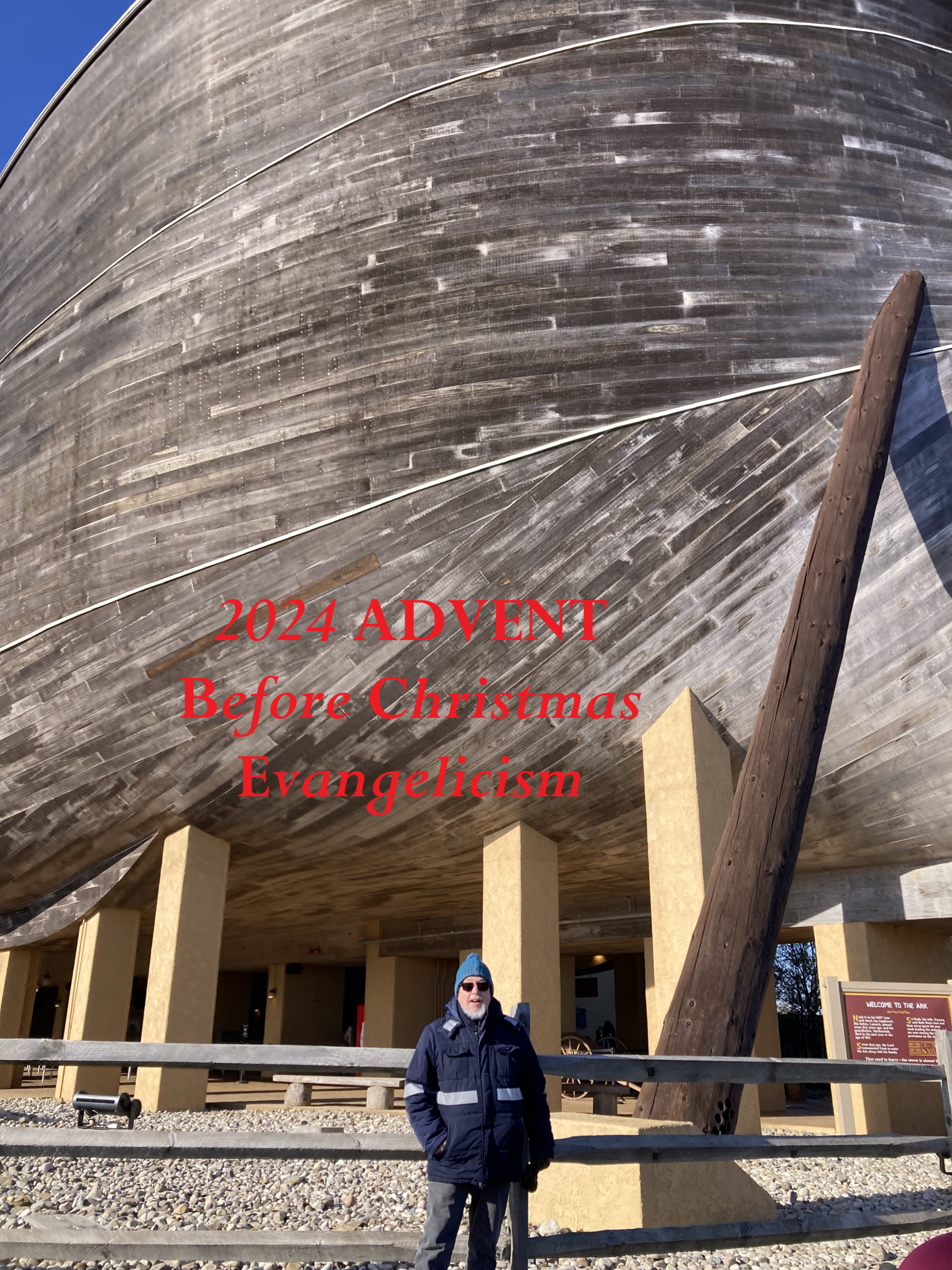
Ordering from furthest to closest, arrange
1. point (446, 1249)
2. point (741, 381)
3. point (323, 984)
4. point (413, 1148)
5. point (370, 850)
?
point (323, 984)
point (370, 850)
point (741, 381)
point (413, 1148)
point (446, 1249)

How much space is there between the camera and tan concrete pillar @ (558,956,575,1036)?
17094 millimetres

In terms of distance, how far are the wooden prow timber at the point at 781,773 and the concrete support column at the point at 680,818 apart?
2517 mm

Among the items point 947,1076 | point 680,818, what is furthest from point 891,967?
point 947,1076

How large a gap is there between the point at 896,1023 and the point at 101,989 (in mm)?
10256

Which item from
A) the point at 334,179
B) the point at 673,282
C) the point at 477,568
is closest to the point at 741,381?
the point at 673,282

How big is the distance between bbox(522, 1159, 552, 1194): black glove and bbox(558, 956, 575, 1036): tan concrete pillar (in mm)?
14417

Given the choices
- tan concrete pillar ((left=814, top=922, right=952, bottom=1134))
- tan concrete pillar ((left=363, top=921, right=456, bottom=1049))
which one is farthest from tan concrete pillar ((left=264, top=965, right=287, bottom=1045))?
tan concrete pillar ((left=814, top=922, right=952, bottom=1134))

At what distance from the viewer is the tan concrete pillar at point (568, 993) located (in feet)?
56.1

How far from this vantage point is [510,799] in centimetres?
1087

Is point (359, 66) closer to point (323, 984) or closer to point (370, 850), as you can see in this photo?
point (370, 850)

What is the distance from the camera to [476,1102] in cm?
272

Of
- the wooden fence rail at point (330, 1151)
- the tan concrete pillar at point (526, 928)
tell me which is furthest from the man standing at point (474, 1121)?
the tan concrete pillar at point (526, 928)

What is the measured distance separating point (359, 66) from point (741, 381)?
5.07m

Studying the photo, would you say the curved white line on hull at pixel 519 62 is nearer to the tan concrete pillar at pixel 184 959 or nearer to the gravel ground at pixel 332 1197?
the tan concrete pillar at pixel 184 959
